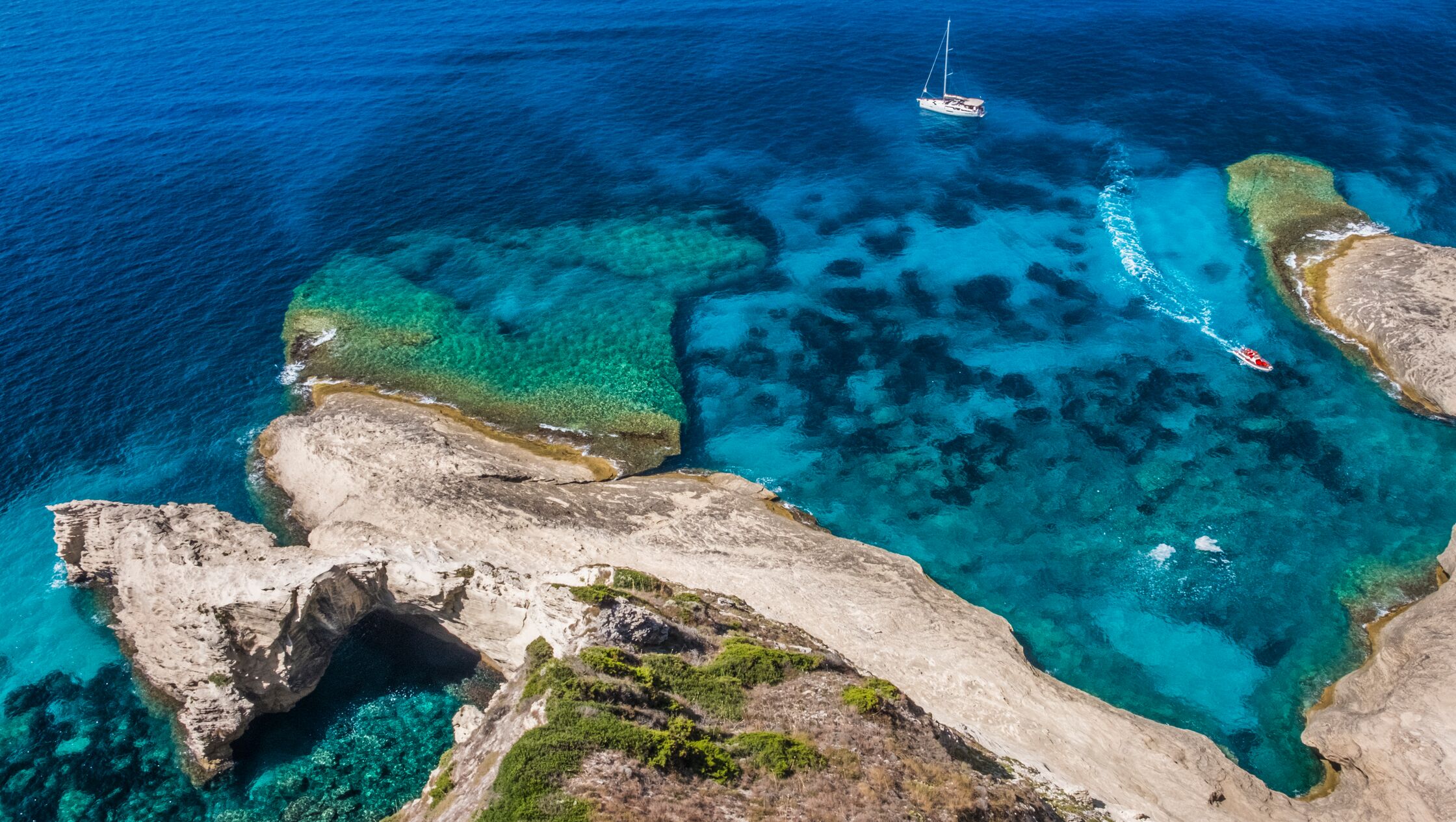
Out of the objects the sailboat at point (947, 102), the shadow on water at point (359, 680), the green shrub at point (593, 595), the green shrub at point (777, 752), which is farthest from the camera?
the sailboat at point (947, 102)

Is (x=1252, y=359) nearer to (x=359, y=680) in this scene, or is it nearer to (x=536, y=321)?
(x=536, y=321)

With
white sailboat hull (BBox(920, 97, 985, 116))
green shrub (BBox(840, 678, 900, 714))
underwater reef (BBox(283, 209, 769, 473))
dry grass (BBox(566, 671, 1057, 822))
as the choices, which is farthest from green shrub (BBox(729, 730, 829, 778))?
white sailboat hull (BBox(920, 97, 985, 116))

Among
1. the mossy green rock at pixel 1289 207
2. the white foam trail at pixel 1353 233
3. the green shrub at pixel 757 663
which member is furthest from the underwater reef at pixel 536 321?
the white foam trail at pixel 1353 233

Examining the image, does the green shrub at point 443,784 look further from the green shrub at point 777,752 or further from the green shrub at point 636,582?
the green shrub at point 777,752

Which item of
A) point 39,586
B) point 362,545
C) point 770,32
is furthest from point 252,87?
point 362,545

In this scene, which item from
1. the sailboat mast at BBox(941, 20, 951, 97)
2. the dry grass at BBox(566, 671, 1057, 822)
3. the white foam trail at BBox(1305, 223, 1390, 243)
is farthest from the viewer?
the sailboat mast at BBox(941, 20, 951, 97)

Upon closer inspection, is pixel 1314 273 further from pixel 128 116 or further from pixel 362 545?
pixel 128 116

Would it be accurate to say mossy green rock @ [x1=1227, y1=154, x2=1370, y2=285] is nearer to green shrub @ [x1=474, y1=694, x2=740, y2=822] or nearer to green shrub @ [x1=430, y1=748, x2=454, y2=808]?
green shrub @ [x1=474, y1=694, x2=740, y2=822]
